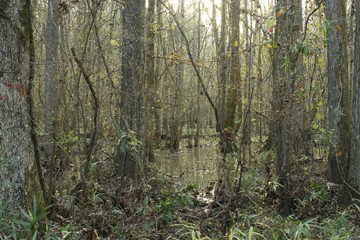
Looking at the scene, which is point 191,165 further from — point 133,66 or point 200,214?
point 200,214

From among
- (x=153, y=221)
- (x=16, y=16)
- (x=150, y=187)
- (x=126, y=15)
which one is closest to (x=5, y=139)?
(x=16, y=16)

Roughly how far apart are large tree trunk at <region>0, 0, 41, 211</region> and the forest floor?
0.43 m

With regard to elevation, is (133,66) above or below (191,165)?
above

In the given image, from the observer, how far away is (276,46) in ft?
16.5

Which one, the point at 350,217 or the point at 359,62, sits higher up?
the point at 359,62

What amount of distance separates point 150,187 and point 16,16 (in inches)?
129

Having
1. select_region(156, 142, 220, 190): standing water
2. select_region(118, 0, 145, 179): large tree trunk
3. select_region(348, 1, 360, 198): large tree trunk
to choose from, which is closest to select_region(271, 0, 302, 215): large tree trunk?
select_region(348, 1, 360, 198): large tree trunk

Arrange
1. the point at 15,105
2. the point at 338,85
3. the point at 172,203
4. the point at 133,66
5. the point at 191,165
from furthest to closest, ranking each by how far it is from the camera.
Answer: the point at 191,165, the point at 133,66, the point at 338,85, the point at 172,203, the point at 15,105

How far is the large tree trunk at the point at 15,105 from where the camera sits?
3869mm

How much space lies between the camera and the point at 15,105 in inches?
155

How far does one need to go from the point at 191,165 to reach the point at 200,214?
575 centimetres

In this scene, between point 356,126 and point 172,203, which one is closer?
point 356,126

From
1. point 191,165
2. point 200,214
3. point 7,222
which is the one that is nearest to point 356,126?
point 200,214

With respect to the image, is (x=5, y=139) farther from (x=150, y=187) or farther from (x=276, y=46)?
(x=276, y=46)
